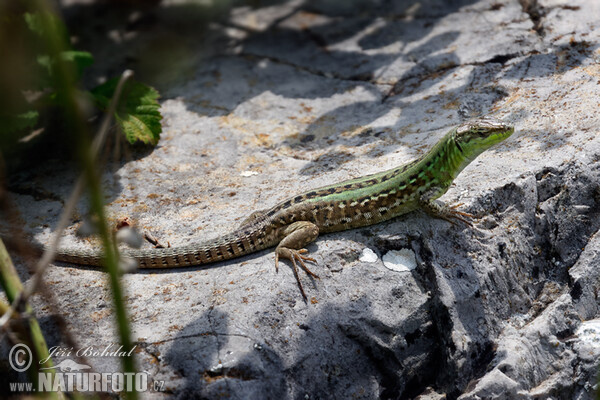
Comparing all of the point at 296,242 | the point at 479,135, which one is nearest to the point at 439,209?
the point at 479,135

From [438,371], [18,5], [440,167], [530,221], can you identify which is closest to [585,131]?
[530,221]

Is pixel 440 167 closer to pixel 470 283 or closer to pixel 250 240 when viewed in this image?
pixel 470 283

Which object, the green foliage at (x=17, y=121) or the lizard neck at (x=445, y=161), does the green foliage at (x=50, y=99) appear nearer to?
the green foliage at (x=17, y=121)

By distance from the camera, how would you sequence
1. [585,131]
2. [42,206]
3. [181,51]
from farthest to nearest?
[181,51]
[42,206]
[585,131]

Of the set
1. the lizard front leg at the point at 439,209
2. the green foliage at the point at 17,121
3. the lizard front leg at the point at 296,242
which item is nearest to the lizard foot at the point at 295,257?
the lizard front leg at the point at 296,242

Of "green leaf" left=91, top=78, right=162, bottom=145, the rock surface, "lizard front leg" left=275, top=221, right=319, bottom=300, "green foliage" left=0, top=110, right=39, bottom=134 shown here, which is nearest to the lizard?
"lizard front leg" left=275, top=221, right=319, bottom=300
